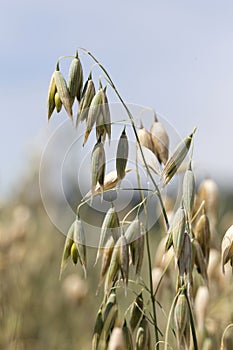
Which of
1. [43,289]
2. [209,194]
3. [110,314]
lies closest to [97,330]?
[110,314]

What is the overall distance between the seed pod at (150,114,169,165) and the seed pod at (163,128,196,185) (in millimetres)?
70

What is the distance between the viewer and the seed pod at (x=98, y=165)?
0.80 meters

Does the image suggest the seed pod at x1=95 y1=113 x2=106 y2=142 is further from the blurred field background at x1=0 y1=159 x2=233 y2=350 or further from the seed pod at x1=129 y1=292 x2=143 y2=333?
the blurred field background at x1=0 y1=159 x2=233 y2=350

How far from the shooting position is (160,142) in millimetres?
905

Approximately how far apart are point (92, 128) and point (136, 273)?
6.5 inches

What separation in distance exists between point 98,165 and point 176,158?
0.08 meters

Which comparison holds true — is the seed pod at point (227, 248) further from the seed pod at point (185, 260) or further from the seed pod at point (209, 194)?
the seed pod at point (209, 194)

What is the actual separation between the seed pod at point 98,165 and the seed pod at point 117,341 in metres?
0.16

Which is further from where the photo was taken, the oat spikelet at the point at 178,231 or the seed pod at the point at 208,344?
the seed pod at the point at 208,344

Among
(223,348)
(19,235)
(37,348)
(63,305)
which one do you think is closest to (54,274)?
(63,305)

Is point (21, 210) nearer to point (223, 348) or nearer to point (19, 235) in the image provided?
point (19, 235)

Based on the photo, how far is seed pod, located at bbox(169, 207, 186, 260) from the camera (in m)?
0.77

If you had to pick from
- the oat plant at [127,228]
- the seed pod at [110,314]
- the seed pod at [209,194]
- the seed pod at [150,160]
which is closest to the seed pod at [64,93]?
the oat plant at [127,228]

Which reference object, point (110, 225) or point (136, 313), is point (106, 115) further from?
point (136, 313)
